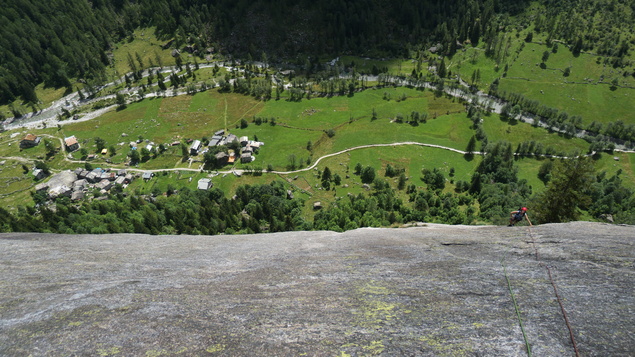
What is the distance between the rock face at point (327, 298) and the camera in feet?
31.1

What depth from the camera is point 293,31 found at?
191375mm

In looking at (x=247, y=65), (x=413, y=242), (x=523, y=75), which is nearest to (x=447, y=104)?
(x=523, y=75)

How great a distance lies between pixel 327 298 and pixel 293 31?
207442 mm

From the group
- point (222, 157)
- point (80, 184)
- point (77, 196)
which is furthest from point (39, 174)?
point (222, 157)

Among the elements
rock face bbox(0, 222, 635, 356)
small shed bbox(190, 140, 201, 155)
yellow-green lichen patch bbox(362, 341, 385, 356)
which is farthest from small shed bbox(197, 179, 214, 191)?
yellow-green lichen patch bbox(362, 341, 385, 356)

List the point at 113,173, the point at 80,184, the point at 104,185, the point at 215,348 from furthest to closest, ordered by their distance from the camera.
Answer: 1. the point at 113,173
2. the point at 80,184
3. the point at 104,185
4. the point at 215,348

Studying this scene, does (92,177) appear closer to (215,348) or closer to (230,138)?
(230,138)

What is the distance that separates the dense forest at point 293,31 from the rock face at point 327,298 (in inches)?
6876

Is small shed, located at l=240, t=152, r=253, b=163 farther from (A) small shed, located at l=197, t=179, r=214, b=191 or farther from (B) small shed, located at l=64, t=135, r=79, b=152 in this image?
(B) small shed, located at l=64, t=135, r=79, b=152

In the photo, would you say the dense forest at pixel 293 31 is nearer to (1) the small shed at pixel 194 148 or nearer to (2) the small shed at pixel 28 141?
(2) the small shed at pixel 28 141

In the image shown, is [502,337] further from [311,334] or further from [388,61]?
[388,61]

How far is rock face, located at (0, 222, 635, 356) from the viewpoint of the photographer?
9477 mm

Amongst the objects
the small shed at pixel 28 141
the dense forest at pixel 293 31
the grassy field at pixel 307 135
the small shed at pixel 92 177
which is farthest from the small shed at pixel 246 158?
the small shed at pixel 28 141

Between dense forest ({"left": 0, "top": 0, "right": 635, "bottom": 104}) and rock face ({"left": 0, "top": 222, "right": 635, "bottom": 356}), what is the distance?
17466cm
